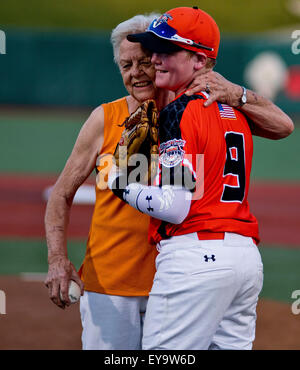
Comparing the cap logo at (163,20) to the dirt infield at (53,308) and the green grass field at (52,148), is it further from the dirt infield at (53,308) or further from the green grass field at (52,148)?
the green grass field at (52,148)

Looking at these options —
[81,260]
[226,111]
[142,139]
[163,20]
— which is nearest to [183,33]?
[163,20]

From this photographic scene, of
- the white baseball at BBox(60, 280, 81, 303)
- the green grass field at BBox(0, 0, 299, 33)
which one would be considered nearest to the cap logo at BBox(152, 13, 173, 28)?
the white baseball at BBox(60, 280, 81, 303)

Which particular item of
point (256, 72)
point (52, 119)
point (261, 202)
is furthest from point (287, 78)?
point (261, 202)

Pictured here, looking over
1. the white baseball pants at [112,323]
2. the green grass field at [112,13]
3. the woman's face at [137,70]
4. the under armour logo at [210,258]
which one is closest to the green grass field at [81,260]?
the white baseball pants at [112,323]

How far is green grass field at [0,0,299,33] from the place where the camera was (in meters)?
35.6

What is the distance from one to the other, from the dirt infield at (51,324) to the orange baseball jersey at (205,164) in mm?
3221

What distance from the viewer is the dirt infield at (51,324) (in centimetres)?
590

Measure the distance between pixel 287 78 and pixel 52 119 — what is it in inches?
385

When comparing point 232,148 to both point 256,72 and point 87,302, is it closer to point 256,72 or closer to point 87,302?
point 87,302

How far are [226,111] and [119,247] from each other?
3.52 ft

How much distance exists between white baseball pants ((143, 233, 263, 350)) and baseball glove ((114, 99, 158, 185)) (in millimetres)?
479

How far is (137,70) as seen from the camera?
3.54m

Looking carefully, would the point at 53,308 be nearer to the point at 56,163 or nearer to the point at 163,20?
the point at 163,20

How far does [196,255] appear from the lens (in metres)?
2.88
